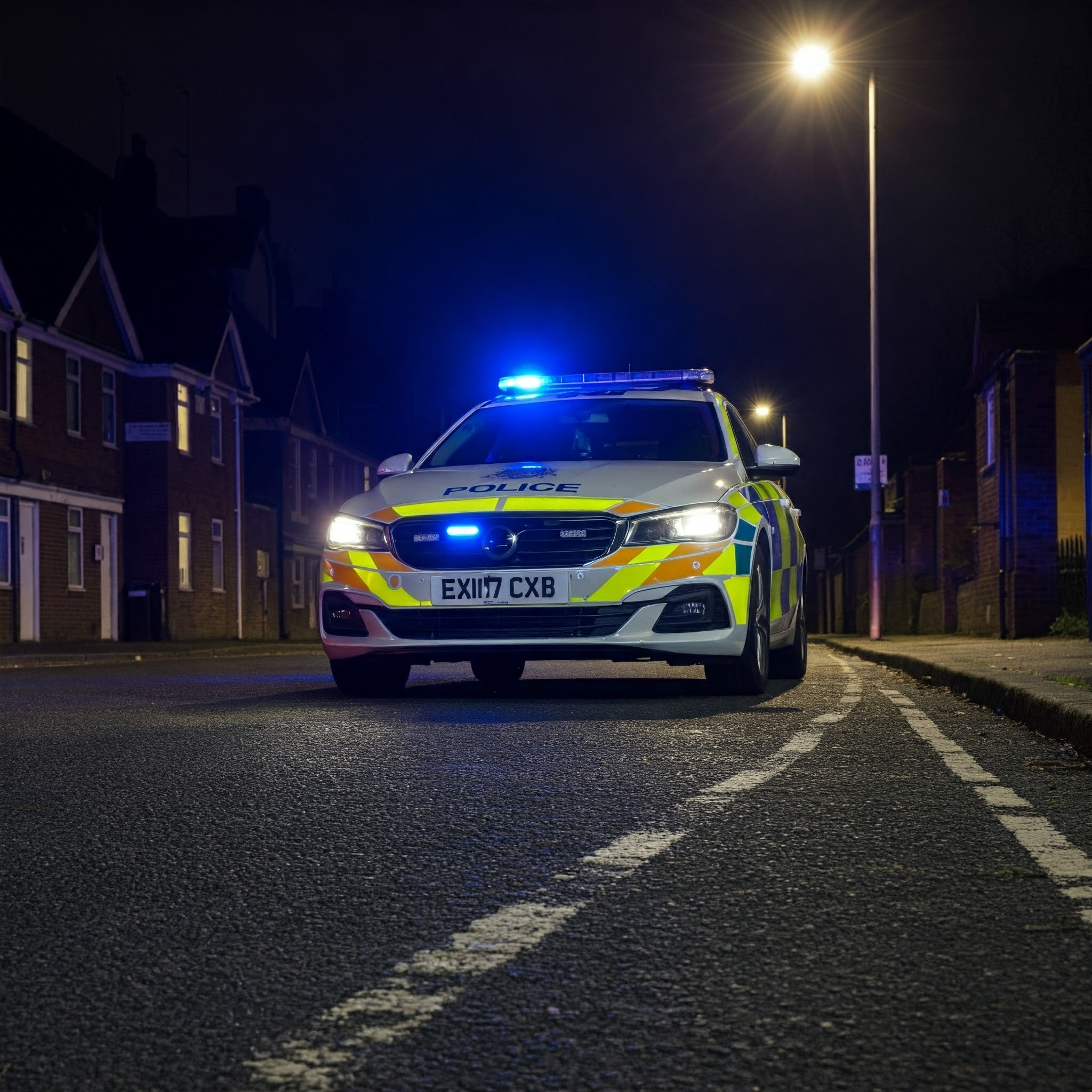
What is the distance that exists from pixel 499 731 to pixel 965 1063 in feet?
18.3

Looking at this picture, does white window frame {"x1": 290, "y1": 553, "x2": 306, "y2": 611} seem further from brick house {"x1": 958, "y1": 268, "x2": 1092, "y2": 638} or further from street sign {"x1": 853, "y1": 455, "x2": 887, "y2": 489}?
brick house {"x1": 958, "y1": 268, "x2": 1092, "y2": 638}

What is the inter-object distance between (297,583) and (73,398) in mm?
16441

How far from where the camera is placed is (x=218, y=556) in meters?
38.5

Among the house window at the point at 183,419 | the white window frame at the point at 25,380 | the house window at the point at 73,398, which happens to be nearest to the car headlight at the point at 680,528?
the white window frame at the point at 25,380

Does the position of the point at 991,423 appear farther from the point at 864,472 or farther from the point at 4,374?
the point at 4,374

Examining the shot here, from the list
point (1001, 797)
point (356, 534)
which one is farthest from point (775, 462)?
point (1001, 797)

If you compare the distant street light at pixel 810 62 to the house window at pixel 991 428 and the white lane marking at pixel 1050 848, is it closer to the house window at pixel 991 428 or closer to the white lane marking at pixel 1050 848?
the house window at pixel 991 428

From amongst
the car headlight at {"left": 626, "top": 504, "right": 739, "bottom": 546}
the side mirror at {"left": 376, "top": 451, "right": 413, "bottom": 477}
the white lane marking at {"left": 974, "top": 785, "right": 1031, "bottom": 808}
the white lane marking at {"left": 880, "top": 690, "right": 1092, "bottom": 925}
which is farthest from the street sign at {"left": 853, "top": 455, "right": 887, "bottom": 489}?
the white lane marking at {"left": 974, "top": 785, "right": 1031, "bottom": 808}

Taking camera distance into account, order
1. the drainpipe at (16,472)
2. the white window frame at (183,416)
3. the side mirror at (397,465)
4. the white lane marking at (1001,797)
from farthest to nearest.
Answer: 1. the white window frame at (183,416)
2. the drainpipe at (16,472)
3. the side mirror at (397,465)
4. the white lane marking at (1001,797)

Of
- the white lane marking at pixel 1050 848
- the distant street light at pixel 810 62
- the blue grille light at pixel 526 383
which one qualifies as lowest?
the white lane marking at pixel 1050 848

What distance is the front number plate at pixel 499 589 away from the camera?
9836mm

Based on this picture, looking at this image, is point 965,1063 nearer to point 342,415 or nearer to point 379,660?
point 379,660

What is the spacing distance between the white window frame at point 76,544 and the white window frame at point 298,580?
14900mm

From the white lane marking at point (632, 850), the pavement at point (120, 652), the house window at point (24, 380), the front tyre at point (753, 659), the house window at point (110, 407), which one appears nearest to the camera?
the white lane marking at point (632, 850)
